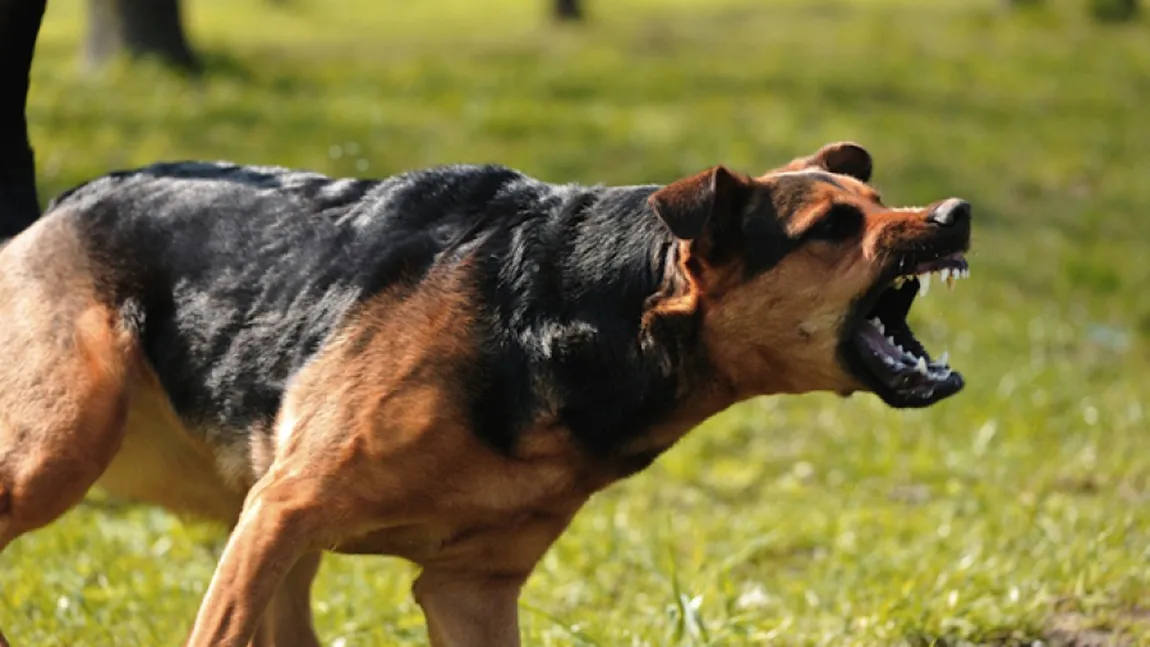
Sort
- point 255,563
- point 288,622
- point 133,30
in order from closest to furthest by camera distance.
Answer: point 255,563 < point 288,622 < point 133,30

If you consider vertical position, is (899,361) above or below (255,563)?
above

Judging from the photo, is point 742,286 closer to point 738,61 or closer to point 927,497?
point 927,497

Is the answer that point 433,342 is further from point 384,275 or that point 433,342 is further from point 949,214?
point 949,214

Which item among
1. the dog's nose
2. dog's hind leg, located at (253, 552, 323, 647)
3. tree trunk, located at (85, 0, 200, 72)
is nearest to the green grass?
tree trunk, located at (85, 0, 200, 72)

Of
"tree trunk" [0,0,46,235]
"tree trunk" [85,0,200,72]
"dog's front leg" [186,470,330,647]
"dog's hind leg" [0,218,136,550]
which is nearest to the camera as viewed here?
"dog's front leg" [186,470,330,647]

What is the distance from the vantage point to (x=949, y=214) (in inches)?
168

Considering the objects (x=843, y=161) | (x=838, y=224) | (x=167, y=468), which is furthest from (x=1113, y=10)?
(x=167, y=468)

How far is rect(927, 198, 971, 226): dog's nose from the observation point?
4.26m

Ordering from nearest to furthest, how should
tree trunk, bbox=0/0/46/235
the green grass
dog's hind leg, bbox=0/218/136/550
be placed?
dog's hind leg, bbox=0/218/136/550, tree trunk, bbox=0/0/46/235, the green grass

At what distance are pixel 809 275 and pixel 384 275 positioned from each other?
1315 millimetres

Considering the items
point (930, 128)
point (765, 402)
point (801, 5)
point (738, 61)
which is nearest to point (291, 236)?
point (765, 402)

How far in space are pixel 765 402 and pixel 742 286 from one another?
548cm

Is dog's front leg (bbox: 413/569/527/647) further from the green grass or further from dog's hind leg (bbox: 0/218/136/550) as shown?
dog's hind leg (bbox: 0/218/136/550)

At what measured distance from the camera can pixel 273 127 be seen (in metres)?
13.2
